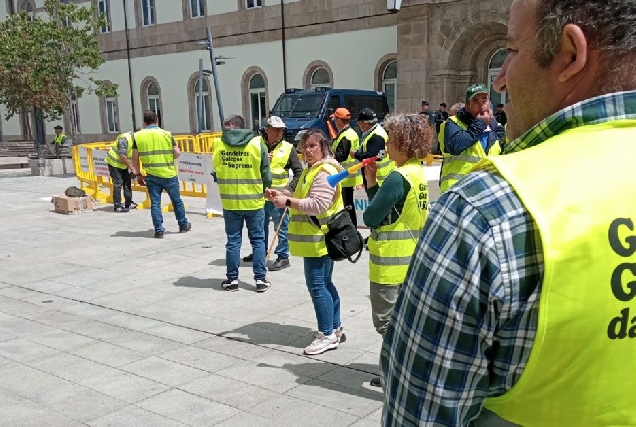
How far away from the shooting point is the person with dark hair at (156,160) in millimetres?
8992

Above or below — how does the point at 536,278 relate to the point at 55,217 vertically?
above

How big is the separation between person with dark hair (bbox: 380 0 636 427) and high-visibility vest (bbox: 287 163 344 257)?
3.40m

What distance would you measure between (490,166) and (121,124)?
32349mm

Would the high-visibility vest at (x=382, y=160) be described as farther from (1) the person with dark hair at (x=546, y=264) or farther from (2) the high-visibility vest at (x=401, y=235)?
(1) the person with dark hair at (x=546, y=264)

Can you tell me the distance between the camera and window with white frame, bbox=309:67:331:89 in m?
23.5

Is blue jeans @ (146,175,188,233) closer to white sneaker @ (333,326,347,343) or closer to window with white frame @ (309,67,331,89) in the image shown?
white sneaker @ (333,326,347,343)

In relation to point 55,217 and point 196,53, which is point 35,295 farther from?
point 196,53

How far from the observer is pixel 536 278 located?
910 millimetres

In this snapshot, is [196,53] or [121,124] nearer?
[196,53]

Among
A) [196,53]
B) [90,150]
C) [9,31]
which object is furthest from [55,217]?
[196,53]

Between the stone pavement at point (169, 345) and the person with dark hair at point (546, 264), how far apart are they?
266cm

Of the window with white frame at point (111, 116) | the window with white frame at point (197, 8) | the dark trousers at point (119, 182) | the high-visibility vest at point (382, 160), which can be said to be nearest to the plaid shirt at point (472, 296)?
the high-visibility vest at point (382, 160)

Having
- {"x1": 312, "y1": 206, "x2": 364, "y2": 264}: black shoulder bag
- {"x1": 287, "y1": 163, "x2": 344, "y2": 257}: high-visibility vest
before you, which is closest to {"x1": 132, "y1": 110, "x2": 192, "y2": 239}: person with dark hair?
{"x1": 287, "y1": 163, "x2": 344, "y2": 257}: high-visibility vest

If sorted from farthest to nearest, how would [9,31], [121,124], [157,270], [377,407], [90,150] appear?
[121,124] → [9,31] → [90,150] → [157,270] → [377,407]
